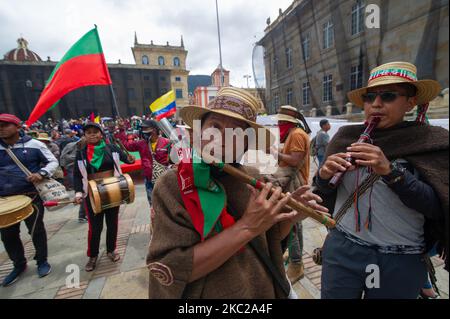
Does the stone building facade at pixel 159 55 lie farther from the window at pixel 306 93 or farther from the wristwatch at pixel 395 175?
the wristwatch at pixel 395 175

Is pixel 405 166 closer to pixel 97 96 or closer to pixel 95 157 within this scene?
pixel 95 157

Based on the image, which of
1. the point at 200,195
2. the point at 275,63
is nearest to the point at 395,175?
the point at 200,195

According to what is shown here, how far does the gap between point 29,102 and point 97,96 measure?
38.2 feet

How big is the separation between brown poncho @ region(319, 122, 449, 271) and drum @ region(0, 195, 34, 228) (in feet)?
13.0

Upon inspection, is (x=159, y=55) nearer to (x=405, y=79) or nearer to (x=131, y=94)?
(x=131, y=94)

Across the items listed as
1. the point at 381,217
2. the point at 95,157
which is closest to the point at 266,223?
the point at 381,217

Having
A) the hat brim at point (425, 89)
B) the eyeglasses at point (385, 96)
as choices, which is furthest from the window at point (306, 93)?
the eyeglasses at point (385, 96)

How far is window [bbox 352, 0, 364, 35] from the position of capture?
41.9 feet

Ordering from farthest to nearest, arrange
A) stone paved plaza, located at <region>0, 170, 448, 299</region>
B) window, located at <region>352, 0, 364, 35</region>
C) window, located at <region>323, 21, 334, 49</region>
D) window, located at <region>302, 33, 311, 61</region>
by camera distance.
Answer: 1. window, located at <region>302, 33, 311, 61</region>
2. window, located at <region>323, 21, 334, 49</region>
3. window, located at <region>352, 0, 364, 35</region>
4. stone paved plaza, located at <region>0, 170, 448, 299</region>

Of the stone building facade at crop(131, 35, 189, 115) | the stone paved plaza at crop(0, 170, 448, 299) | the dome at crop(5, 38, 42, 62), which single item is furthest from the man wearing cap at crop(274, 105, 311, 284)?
the dome at crop(5, 38, 42, 62)

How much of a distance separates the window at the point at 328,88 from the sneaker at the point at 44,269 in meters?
19.7

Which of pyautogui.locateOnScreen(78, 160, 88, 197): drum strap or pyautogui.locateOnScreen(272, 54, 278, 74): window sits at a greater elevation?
pyautogui.locateOnScreen(272, 54, 278, 74): window

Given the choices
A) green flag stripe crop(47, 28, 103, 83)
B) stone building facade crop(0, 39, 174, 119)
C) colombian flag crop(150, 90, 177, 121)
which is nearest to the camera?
green flag stripe crop(47, 28, 103, 83)

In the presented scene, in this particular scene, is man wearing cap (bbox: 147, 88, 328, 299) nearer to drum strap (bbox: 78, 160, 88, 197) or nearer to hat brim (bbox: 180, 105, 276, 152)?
hat brim (bbox: 180, 105, 276, 152)
